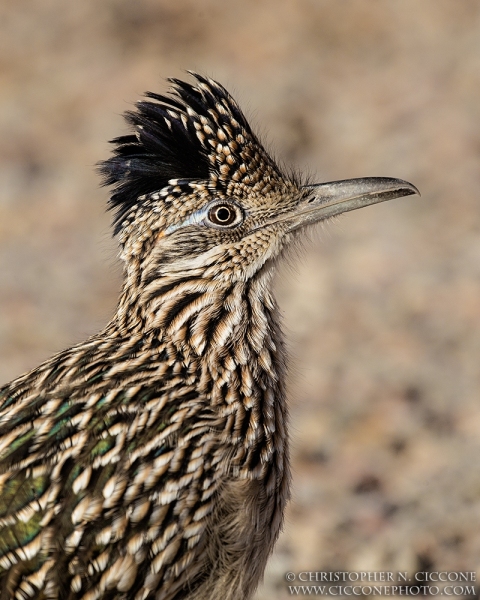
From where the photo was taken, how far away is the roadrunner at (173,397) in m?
4.54

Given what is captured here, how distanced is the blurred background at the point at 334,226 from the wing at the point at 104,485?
1.57m

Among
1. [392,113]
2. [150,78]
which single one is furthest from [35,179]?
[392,113]

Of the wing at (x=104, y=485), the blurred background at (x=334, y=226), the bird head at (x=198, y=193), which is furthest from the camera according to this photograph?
the blurred background at (x=334, y=226)

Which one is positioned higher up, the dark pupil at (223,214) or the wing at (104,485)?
the dark pupil at (223,214)

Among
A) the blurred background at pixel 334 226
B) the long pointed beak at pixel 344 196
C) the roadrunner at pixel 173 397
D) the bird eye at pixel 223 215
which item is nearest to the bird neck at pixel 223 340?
the roadrunner at pixel 173 397

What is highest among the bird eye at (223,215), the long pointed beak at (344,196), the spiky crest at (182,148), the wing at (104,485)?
the spiky crest at (182,148)

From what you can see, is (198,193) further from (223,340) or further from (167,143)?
(223,340)

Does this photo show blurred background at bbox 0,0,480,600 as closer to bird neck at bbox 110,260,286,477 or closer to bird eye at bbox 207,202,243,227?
bird eye at bbox 207,202,243,227

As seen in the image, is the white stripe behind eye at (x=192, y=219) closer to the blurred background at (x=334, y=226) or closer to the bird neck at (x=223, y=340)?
the bird neck at (x=223, y=340)

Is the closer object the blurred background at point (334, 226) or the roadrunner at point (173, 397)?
the roadrunner at point (173, 397)

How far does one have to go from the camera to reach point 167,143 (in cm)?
531

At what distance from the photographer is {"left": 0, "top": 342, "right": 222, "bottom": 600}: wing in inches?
175

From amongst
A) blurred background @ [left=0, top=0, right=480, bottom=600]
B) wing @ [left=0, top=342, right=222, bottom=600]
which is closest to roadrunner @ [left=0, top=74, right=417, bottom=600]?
wing @ [left=0, top=342, right=222, bottom=600]

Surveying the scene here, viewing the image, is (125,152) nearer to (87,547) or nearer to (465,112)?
(87,547)
